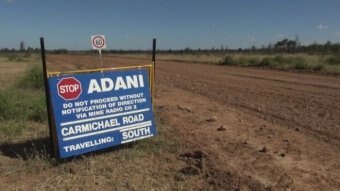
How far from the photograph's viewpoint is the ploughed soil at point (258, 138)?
5711 millimetres

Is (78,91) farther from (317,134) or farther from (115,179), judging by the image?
(317,134)

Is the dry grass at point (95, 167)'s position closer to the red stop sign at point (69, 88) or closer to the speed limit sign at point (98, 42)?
the red stop sign at point (69, 88)

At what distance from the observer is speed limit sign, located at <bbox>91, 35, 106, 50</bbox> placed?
396 inches

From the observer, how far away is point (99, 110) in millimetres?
6609

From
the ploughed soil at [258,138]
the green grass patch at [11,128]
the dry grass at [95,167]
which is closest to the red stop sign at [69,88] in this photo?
the dry grass at [95,167]

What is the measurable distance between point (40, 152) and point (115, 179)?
1.69m

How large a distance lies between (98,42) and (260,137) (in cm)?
437

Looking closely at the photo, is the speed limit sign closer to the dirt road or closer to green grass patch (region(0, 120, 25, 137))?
the dirt road

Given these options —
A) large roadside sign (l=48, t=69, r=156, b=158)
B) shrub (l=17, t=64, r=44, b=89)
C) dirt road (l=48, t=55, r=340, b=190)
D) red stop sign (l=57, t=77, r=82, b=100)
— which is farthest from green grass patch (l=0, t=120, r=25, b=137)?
shrub (l=17, t=64, r=44, b=89)

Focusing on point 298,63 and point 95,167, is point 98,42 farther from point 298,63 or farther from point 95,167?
point 298,63

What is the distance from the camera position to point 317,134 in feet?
26.4

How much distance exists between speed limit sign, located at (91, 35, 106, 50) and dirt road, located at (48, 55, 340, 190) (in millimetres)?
2017

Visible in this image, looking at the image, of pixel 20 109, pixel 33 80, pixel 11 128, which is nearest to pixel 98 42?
pixel 20 109

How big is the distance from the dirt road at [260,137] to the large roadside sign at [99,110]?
96 centimetres
